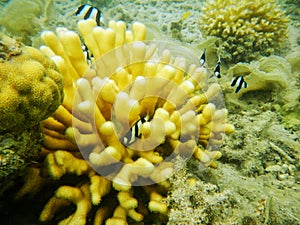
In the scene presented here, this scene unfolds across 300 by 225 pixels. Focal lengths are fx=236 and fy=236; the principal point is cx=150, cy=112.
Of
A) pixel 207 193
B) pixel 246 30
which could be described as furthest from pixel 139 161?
pixel 246 30

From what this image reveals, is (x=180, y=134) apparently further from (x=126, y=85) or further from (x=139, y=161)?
(x=126, y=85)

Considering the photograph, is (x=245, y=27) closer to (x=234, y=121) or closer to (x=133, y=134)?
(x=234, y=121)

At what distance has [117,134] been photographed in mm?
1915

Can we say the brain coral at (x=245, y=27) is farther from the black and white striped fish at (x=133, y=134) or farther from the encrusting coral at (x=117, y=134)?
the black and white striped fish at (x=133, y=134)

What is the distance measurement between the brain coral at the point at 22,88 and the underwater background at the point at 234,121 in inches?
3.1

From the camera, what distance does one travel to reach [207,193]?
206 centimetres

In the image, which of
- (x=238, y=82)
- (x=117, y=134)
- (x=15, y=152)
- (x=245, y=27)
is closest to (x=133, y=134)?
(x=117, y=134)

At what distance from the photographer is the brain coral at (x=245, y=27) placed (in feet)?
16.7

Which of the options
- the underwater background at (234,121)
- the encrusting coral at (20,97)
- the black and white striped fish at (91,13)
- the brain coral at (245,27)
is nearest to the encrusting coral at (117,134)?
the underwater background at (234,121)

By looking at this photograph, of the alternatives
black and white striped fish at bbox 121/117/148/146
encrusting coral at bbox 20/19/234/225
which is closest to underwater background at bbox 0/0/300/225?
encrusting coral at bbox 20/19/234/225

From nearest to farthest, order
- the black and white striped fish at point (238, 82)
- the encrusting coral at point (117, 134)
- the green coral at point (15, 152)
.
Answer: the green coral at point (15, 152)
the encrusting coral at point (117, 134)
the black and white striped fish at point (238, 82)

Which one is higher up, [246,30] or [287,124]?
[246,30]

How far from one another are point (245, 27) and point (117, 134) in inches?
175

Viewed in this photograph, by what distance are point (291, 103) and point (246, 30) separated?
2.04 metres
